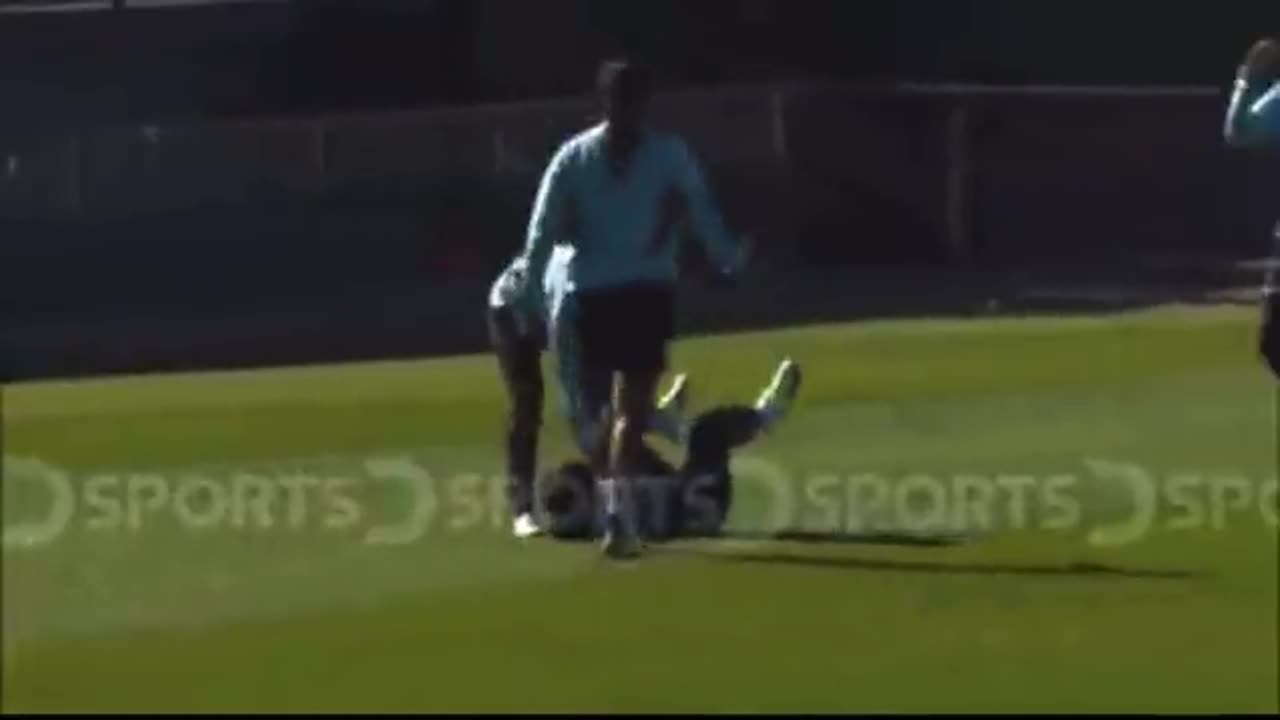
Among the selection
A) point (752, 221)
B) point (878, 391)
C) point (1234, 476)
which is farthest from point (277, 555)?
point (752, 221)

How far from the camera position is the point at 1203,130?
3359 centimetres

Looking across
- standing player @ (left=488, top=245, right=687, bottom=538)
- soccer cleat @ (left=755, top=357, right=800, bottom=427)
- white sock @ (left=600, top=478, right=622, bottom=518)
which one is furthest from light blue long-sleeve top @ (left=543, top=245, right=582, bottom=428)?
soccer cleat @ (left=755, top=357, right=800, bottom=427)

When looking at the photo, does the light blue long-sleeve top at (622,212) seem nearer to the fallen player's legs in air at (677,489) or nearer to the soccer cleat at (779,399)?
the fallen player's legs in air at (677,489)

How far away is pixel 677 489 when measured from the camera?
557 inches

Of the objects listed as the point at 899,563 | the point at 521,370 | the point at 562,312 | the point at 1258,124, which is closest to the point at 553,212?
the point at 562,312

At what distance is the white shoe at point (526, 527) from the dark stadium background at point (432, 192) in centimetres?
1496

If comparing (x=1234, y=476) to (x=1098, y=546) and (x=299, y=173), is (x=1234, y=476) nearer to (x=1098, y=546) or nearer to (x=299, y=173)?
(x=1098, y=546)

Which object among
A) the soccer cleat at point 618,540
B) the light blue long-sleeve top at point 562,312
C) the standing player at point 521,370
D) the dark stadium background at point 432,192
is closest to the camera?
the light blue long-sleeve top at point 562,312

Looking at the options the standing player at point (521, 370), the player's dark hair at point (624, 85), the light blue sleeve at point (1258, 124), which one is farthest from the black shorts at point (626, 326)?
the light blue sleeve at point (1258, 124)

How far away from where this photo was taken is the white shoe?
14172mm

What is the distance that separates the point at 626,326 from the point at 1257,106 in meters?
4.50

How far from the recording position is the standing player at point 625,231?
13227 millimetres

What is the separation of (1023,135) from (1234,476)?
18932 millimetres

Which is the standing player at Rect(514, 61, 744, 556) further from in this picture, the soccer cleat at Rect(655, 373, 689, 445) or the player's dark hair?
the soccer cleat at Rect(655, 373, 689, 445)
